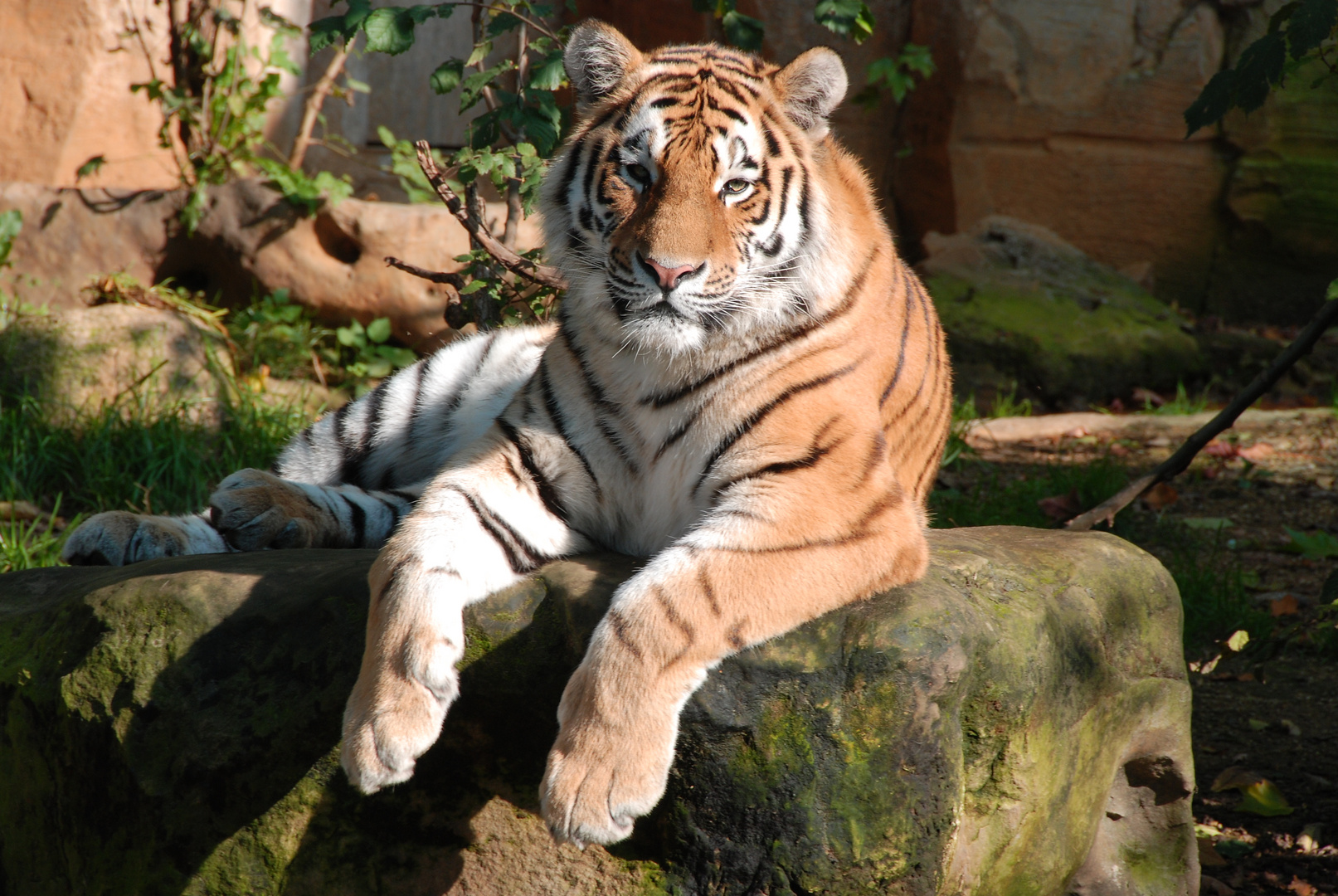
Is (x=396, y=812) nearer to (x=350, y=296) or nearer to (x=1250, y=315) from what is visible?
(x=350, y=296)

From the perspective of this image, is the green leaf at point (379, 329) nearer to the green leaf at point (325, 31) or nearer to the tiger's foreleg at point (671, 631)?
the green leaf at point (325, 31)

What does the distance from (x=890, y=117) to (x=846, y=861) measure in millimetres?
6863

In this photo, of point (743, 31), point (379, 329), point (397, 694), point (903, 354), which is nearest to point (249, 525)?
point (397, 694)

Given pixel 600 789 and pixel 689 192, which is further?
pixel 689 192

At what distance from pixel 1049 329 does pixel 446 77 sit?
4174mm

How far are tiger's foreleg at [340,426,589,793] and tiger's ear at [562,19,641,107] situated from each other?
79 cm

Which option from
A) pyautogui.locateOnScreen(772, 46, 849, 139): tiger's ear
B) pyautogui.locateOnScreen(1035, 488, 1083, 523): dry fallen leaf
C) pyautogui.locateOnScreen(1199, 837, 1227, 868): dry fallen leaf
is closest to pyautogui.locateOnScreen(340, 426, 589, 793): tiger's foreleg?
pyautogui.locateOnScreen(772, 46, 849, 139): tiger's ear

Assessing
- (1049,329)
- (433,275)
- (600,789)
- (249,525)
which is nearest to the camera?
(600,789)

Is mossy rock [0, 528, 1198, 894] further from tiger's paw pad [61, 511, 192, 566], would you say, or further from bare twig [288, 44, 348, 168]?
bare twig [288, 44, 348, 168]

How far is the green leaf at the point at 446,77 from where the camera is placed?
3.42 meters

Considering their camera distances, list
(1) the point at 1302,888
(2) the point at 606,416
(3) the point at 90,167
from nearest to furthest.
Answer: (2) the point at 606,416, (1) the point at 1302,888, (3) the point at 90,167

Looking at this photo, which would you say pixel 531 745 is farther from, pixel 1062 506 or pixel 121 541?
pixel 1062 506

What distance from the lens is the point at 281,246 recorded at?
5.65 m

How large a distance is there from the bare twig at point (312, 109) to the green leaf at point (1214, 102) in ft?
15.2
